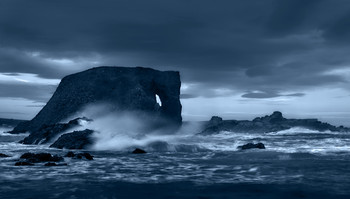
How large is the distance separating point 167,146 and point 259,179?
18307 mm

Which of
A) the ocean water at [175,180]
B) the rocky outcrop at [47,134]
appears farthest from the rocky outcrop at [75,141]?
the ocean water at [175,180]

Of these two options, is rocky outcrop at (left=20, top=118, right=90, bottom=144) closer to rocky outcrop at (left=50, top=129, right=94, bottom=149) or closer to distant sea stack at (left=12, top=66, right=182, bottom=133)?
rocky outcrop at (left=50, top=129, right=94, bottom=149)

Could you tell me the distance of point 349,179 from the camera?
52.2ft

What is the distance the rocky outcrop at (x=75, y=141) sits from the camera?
108 ft

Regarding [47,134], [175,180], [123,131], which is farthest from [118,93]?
[175,180]

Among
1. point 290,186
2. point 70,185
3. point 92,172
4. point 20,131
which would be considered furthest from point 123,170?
point 20,131

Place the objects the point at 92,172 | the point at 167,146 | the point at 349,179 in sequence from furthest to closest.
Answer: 1. the point at 167,146
2. the point at 92,172
3. the point at 349,179

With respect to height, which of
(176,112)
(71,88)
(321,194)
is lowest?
(321,194)

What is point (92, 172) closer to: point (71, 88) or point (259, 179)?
point (259, 179)

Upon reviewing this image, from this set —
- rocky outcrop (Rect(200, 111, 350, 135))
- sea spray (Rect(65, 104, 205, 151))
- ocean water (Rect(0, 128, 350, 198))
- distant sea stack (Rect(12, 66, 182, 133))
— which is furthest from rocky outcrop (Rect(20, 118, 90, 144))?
rocky outcrop (Rect(200, 111, 350, 135))

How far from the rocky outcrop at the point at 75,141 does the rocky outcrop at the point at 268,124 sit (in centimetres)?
6532

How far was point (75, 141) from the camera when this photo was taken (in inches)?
1315

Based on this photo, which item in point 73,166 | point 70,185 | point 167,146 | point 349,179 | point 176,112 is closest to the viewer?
point 70,185

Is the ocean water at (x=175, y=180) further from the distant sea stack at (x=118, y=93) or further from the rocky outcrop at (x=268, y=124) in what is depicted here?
the rocky outcrop at (x=268, y=124)
